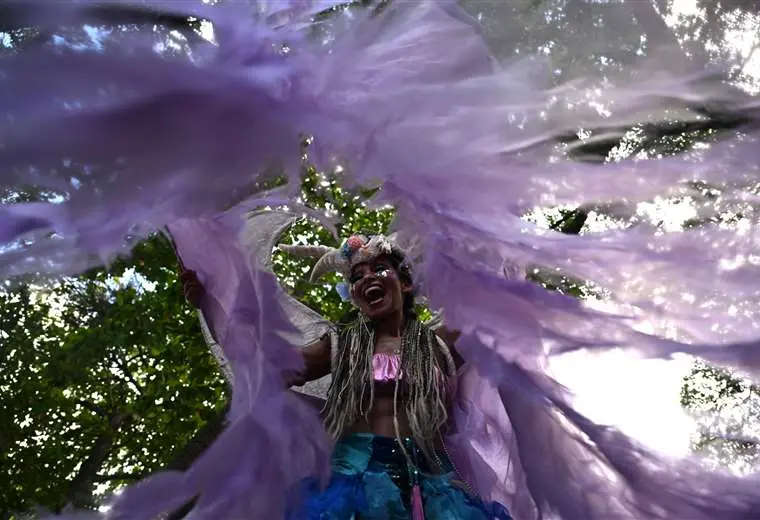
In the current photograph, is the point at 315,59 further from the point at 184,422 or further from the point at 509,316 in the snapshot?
the point at 184,422

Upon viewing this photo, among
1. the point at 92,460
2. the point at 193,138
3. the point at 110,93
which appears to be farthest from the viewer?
the point at 92,460

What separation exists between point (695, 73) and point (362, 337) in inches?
51.6

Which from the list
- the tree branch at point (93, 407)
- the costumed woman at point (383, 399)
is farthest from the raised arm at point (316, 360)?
the tree branch at point (93, 407)

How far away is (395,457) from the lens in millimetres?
2215

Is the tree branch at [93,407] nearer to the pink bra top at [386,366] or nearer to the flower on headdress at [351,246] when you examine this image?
the flower on headdress at [351,246]

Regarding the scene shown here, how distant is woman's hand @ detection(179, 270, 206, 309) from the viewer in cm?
191

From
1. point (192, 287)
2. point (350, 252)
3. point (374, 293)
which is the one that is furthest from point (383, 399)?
point (192, 287)

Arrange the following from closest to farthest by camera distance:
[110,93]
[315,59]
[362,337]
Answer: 1. [110,93]
2. [315,59]
3. [362,337]

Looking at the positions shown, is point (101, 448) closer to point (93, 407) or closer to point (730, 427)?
point (93, 407)

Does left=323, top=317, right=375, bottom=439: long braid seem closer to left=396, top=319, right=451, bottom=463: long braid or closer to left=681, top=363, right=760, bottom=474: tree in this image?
left=396, top=319, right=451, bottom=463: long braid

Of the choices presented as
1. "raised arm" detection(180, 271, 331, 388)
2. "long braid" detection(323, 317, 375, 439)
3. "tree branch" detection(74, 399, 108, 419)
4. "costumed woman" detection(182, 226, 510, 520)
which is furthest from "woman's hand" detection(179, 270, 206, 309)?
"tree branch" detection(74, 399, 108, 419)

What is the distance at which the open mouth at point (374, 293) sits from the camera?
259cm

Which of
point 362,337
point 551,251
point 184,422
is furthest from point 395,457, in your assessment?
point 184,422

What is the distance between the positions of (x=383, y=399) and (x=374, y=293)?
1.31 ft
